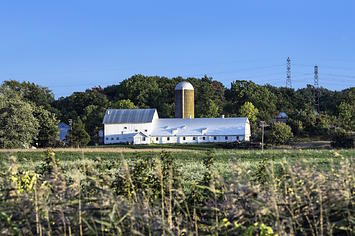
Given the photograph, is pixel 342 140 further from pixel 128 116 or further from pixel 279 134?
pixel 128 116

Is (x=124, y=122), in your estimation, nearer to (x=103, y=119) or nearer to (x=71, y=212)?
(x=103, y=119)

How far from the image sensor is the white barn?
259 feet

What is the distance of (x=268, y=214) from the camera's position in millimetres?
5566

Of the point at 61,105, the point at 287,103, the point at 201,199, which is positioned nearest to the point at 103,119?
the point at 61,105

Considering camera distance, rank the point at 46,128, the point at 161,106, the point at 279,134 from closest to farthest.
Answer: the point at 279,134 → the point at 46,128 → the point at 161,106

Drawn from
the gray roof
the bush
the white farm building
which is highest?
the gray roof

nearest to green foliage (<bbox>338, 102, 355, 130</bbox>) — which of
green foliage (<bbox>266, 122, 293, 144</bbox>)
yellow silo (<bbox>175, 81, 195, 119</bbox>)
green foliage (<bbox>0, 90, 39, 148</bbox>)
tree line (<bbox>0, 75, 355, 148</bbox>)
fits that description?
tree line (<bbox>0, 75, 355, 148</bbox>)

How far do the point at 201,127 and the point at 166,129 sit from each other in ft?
18.8

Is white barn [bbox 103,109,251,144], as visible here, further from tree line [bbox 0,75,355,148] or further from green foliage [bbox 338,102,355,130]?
green foliage [bbox 338,102,355,130]

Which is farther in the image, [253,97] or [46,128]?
[253,97]

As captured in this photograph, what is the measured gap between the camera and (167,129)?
82062mm

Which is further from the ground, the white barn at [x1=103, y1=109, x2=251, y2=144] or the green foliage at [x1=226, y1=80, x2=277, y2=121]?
the green foliage at [x1=226, y1=80, x2=277, y2=121]

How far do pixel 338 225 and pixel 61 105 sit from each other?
99905mm

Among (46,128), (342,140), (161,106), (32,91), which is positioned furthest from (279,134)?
(32,91)
